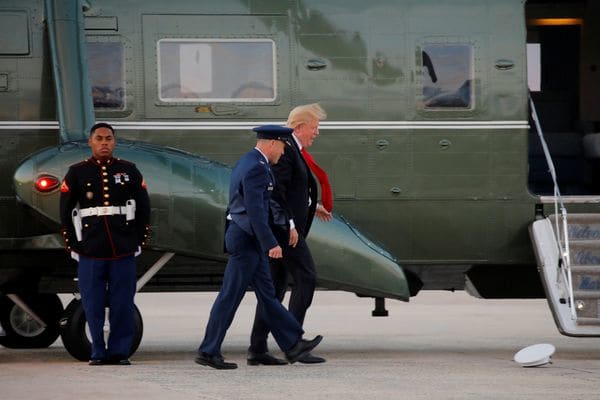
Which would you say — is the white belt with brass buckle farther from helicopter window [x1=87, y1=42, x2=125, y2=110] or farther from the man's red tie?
the man's red tie

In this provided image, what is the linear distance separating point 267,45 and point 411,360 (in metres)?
2.81

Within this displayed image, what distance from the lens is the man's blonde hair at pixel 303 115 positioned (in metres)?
11.8

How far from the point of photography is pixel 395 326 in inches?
701

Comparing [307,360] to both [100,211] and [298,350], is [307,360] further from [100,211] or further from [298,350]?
[100,211]

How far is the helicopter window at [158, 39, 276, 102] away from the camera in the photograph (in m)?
12.7

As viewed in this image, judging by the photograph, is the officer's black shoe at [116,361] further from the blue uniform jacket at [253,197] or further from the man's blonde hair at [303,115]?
the man's blonde hair at [303,115]

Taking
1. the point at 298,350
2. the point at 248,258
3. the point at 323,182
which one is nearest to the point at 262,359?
the point at 298,350

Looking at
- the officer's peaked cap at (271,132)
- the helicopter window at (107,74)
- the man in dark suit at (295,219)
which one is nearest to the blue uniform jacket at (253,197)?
the officer's peaked cap at (271,132)

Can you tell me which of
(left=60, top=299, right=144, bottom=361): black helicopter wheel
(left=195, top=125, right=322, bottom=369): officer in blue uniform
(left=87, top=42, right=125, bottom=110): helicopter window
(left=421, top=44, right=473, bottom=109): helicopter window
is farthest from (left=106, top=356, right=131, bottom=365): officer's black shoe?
(left=421, top=44, right=473, bottom=109): helicopter window

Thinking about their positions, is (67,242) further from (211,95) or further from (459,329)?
(459,329)

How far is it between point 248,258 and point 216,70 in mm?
2096

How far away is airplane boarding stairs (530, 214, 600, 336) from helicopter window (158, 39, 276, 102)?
2.53m

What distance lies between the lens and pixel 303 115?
11.8 meters

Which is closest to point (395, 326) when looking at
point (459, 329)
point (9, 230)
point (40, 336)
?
point (459, 329)
